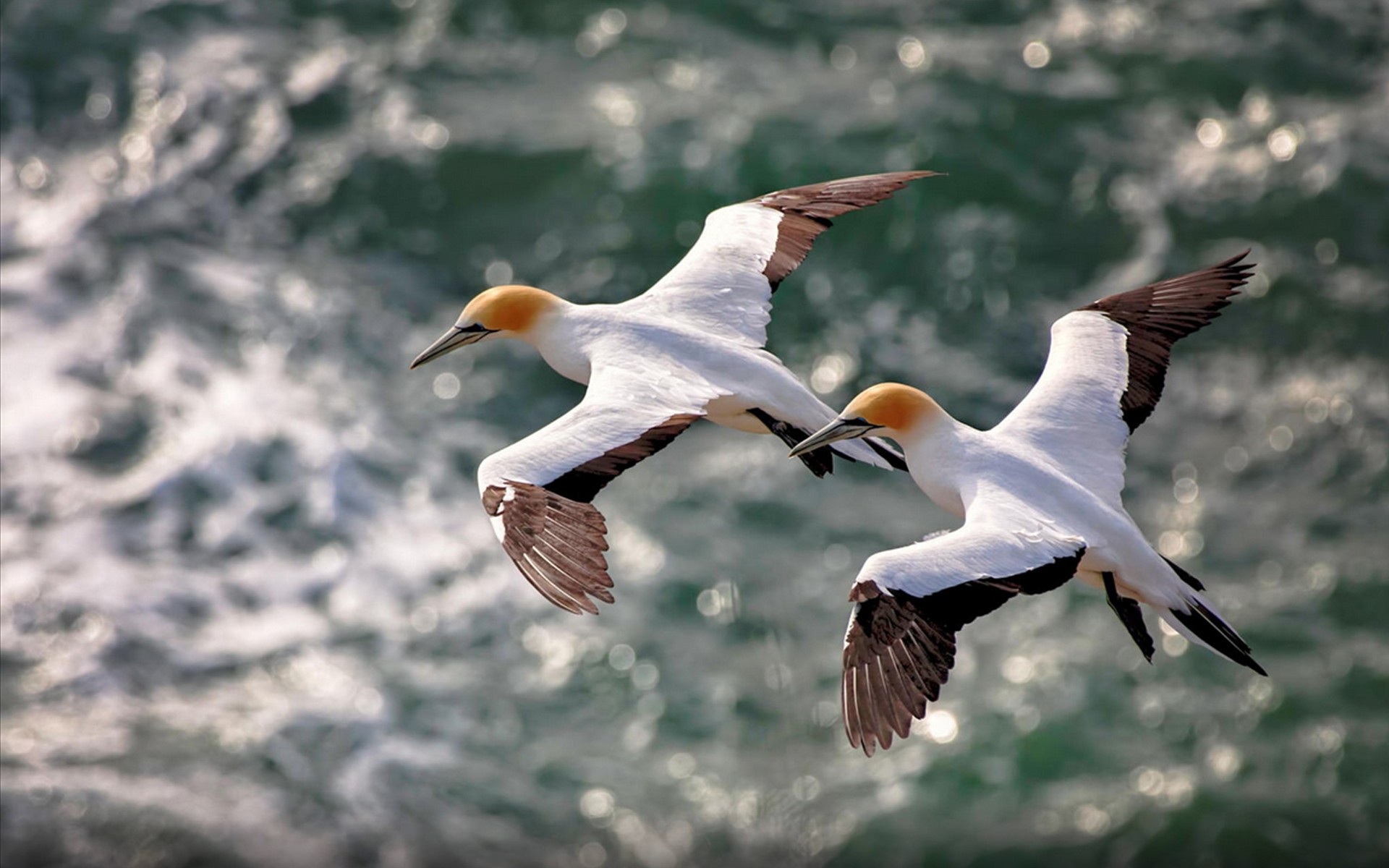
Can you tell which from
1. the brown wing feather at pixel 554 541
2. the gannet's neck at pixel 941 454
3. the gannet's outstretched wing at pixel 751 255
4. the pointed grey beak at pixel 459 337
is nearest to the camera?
the brown wing feather at pixel 554 541

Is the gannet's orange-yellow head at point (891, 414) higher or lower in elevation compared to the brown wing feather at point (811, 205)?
higher

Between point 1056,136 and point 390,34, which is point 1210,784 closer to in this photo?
point 1056,136

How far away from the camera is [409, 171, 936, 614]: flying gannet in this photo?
22.3 ft

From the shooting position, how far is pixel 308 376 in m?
18.0

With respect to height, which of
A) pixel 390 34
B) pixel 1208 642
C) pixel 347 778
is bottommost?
pixel 347 778

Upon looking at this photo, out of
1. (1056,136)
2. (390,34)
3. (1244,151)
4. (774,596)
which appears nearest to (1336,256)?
(1244,151)

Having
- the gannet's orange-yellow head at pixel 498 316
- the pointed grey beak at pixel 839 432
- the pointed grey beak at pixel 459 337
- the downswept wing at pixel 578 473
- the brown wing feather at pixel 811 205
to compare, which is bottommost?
the pointed grey beak at pixel 459 337

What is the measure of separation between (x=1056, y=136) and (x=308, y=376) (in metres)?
8.15

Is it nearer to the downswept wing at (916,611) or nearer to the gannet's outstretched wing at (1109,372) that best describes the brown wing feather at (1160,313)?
the gannet's outstretched wing at (1109,372)

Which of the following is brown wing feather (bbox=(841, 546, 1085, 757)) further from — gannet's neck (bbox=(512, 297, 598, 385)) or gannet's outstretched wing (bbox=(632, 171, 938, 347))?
gannet's neck (bbox=(512, 297, 598, 385))

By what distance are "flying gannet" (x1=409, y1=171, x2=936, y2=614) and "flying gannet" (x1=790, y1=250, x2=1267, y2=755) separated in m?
0.48

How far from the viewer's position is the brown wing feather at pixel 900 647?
6.25 metres

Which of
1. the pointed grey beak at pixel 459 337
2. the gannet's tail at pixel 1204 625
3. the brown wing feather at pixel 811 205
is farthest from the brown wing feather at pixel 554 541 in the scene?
the brown wing feather at pixel 811 205

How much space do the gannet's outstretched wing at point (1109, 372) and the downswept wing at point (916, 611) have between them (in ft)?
3.60
